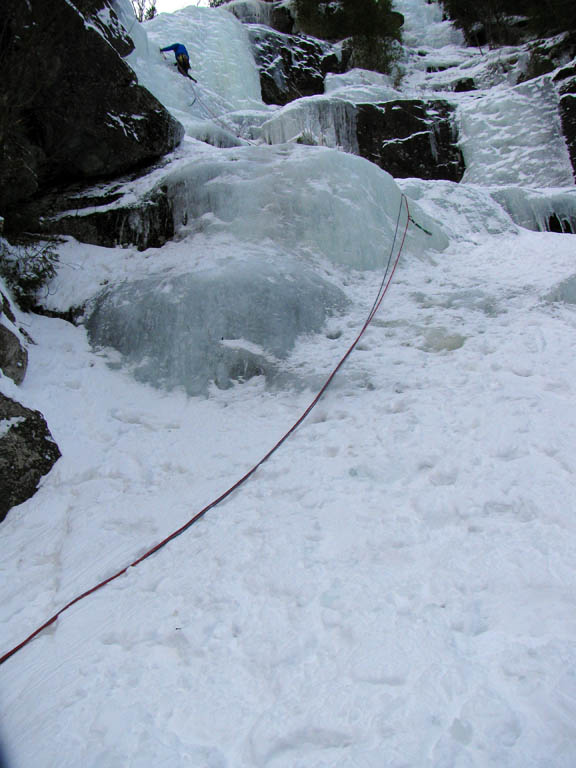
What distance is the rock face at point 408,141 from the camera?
1104 centimetres

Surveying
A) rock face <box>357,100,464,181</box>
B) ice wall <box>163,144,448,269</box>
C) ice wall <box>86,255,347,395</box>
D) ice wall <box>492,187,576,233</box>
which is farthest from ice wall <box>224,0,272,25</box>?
ice wall <box>86,255,347,395</box>

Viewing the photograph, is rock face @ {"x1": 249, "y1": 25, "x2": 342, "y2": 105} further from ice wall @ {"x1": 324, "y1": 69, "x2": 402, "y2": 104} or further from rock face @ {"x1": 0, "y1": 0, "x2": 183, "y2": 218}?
rock face @ {"x1": 0, "y1": 0, "x2": 183, "y2": 218}

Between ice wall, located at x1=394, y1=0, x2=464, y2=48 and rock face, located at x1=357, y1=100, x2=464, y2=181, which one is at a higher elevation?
ice wall, located at x1=394, y1=0, x2=464, y2=48

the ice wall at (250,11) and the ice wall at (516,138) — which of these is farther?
the ice wall at (250,11)

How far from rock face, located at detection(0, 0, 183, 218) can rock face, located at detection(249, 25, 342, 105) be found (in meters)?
9.56

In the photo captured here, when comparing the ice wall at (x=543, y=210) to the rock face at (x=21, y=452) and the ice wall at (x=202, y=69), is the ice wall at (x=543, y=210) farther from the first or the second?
the rock face at (x=21, y=452)

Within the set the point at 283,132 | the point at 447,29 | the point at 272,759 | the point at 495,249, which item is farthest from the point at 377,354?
the point at 447,29

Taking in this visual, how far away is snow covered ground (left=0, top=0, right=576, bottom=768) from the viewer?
1.37 m

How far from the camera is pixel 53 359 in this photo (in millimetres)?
3902

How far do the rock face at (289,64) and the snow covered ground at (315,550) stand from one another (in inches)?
483

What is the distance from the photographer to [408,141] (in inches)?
445

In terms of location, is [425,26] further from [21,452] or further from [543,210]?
[21,452]

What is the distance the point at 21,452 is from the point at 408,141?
11570 mm

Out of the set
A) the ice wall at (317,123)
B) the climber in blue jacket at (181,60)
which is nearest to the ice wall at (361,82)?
the ice wall at (317,123)
